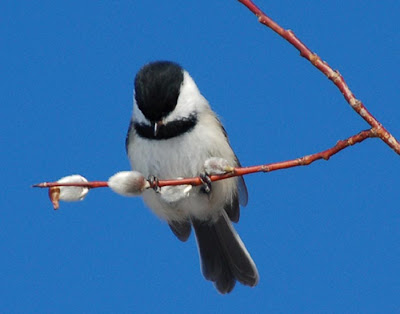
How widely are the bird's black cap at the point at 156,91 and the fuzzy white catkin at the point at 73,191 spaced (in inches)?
36.1

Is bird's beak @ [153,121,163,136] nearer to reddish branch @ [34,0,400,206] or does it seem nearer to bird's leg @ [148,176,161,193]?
bird's leg @ [148,176,161,193]

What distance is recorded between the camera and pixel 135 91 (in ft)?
8.93

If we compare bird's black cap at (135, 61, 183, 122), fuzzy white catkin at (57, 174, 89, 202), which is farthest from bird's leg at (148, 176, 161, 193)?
bird's black cap at (135, 61, 183, 122)

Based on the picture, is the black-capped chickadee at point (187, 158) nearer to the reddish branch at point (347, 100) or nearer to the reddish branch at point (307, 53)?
the reddish branch at point (347, 100)

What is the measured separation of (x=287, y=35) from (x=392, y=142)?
0.32 m

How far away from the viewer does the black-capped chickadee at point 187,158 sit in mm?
2682

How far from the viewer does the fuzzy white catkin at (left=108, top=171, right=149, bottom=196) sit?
→ 175 centimetres

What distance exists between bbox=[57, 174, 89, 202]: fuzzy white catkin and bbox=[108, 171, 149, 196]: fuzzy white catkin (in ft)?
0.23

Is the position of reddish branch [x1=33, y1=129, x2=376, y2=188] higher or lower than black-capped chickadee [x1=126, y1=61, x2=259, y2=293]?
lower

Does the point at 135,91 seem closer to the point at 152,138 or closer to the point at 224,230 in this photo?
the point at 152,138

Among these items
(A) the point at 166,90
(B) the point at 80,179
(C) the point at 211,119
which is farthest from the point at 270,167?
(C) the point at 211,119

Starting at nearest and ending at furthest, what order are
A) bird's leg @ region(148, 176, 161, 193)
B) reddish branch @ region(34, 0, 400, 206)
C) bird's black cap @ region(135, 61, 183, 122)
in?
1. reddish branch @ region(34, 0, 400, 206)
2. bird's leg @ region(148, 176, 161, 193)
3. bird's black cap @ region(135, 61, 183, 122)

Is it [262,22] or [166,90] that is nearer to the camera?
[262,22]

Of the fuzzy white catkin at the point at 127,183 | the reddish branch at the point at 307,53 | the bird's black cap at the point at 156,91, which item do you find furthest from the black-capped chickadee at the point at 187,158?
the reddish branch at the point at 307,53
